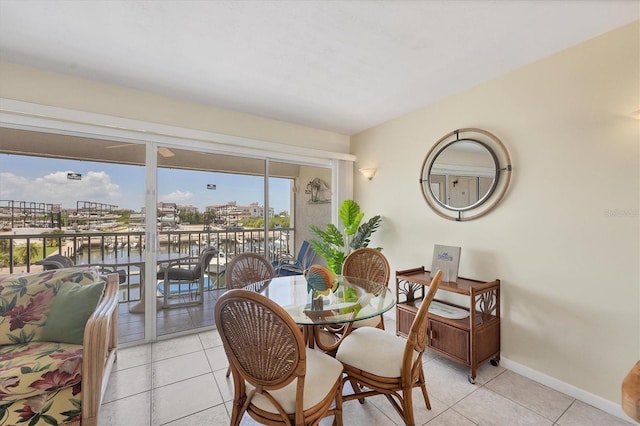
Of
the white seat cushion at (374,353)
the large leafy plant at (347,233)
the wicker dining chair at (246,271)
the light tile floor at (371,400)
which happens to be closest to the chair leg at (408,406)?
the white seat cushion at (374,353)

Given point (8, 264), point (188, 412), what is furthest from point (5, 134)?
point (188, 412)

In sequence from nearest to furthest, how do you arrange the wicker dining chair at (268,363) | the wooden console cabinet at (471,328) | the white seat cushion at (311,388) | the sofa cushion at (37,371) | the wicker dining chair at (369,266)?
the wicker dining chair at (268,363), the white seat cushion at (311,388), the sofa cushion at (37,371), the wooden console cabinet at (471,328), the wicker dining chair at (369,266)

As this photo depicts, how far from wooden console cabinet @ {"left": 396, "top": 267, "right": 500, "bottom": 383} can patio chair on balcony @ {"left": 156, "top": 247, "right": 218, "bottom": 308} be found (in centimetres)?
244

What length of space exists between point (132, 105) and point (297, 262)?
9.13 ft

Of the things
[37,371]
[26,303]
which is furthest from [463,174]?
[26,303]

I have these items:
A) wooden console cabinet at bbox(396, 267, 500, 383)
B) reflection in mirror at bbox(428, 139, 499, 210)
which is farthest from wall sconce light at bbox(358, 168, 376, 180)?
wooden console cabinet at bbox(396, 267, 500, 383)

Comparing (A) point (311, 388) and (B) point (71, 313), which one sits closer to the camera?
(A) point (311, 388)

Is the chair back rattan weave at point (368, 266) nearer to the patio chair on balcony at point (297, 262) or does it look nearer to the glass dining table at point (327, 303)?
the glass dining table at point (327, 303)

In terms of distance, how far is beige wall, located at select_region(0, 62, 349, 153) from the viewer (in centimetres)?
231

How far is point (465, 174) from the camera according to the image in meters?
2.68

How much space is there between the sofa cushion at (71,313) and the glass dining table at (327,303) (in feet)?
3.65

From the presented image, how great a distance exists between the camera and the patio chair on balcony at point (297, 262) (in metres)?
3.99

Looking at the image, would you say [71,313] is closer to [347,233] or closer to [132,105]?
[132,105]

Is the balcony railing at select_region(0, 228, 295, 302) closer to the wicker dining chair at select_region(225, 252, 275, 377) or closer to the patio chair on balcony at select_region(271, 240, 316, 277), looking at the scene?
the patio chair on balcony at select_region(271, 240, 316, 277)
